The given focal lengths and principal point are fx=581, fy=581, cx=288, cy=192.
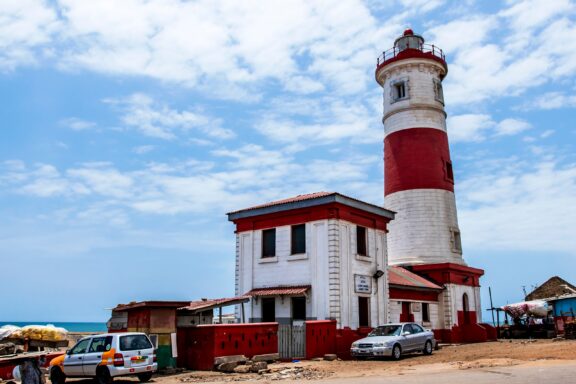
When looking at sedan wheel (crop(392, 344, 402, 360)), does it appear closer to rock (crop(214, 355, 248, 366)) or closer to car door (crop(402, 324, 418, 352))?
car door (crop(402, 324, 418, 352))

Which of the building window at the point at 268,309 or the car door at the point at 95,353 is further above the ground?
the building window at the point at 268,309

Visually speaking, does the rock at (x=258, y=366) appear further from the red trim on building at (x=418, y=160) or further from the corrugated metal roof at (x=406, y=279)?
the red trim on building at (x=418, y=160)

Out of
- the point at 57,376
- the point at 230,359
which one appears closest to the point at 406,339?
the point at 230,359

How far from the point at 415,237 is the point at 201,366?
726 inches

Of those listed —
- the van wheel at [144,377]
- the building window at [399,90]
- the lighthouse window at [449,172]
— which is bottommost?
the van wheel at [144,377]

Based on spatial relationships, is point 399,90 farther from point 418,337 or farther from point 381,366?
point 381,366

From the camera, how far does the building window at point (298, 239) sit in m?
25.8

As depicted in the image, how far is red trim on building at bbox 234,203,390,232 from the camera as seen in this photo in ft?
81.9

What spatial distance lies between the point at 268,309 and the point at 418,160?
551 inches

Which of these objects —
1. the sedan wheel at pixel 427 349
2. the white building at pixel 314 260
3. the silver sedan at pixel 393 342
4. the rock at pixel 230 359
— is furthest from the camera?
the white building at pixel 314 260

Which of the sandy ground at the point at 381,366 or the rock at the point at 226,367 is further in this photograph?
the rock at the point at 226,367

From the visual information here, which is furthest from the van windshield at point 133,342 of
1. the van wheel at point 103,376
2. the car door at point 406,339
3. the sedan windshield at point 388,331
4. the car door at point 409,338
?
the car door at point 409,338

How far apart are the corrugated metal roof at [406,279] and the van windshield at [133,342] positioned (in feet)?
47.4

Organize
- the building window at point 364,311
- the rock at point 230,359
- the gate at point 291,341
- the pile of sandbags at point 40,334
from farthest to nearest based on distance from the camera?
the building window at point 364,311 → the pile of sandbags at point 40,334 → the gate at point 291,341 → the rock at point 230,359
